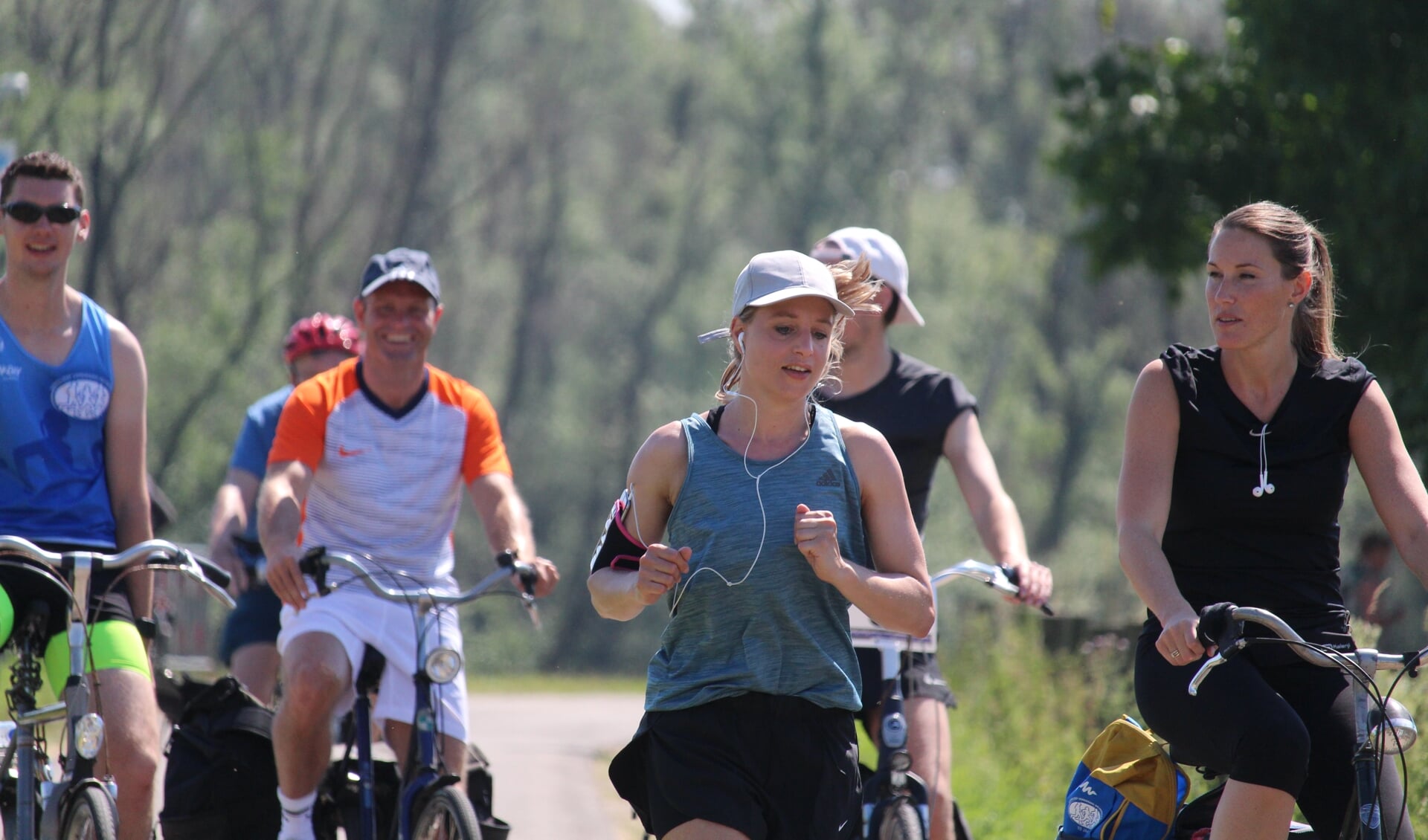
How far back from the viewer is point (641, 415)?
4703cm

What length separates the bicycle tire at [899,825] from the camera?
5.32 metres

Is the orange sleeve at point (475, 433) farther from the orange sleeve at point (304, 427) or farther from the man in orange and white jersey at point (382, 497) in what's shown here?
the orange sleeve at point (304, 427)

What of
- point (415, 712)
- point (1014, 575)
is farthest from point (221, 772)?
point (1014, 575)

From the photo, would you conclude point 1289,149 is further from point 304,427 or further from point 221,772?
point 221,772

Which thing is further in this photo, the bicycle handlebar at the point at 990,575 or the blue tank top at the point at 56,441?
the blue tank top at the point at 56,441

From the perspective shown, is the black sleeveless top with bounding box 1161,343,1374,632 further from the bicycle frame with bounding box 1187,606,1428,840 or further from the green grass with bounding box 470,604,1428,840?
the green grass with bounding box 470,604,1428,840

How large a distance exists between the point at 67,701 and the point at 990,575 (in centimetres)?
282

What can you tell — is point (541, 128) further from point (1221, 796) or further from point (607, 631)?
A: point (1221, 796)

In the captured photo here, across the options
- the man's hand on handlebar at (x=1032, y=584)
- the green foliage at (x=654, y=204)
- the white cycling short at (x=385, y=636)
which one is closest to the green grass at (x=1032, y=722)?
the man's hand on handlebar at (x=1032, y=584)

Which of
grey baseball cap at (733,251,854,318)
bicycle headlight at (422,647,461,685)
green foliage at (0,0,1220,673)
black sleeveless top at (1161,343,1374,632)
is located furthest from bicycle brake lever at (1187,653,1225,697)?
green foliage at (0,0,1220,673)

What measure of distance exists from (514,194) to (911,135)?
10458 millimetres

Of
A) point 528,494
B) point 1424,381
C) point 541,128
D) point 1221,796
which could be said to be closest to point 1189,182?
point 1424,381

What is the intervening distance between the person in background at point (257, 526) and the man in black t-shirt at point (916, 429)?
2578 millimetres

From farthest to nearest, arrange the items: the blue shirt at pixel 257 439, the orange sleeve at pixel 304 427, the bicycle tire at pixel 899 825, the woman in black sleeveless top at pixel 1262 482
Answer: the blue shirt at pixel 257 439 → the orange sleeve at pixel 304 427 → the bicycle tire at pixel 899 825 → the woman in black sleeveless top at pixel 1262 482
